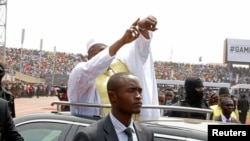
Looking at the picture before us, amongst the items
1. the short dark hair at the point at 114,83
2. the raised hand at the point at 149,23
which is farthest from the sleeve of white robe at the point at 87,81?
the short dark hair at the point at 114,83

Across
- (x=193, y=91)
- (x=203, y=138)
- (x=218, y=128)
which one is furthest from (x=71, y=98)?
(x=193, y=91)

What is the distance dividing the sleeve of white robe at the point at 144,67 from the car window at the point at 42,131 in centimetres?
66

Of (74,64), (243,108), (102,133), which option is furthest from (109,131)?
(74,64)

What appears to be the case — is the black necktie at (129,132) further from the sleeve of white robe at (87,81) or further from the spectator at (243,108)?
the spectator at (243,108)

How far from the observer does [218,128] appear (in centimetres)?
249

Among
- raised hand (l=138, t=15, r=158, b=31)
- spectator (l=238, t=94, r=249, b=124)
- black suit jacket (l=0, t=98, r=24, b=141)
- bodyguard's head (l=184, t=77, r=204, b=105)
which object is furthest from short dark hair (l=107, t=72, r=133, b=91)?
spectator (l=238, t=94, r=249, b=124)

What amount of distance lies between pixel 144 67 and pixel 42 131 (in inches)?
38.7

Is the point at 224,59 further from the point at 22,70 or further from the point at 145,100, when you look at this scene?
the point at 145,100

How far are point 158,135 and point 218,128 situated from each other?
58 cm

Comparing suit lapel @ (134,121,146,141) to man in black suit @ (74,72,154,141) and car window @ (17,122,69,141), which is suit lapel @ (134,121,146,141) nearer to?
man in black suit @ (74,72,154,141)

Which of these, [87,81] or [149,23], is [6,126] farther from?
[149,23]

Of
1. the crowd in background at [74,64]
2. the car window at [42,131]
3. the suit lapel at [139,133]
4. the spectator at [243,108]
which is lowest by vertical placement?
the spectator at [243,108]

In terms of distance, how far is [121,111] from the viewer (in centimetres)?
250

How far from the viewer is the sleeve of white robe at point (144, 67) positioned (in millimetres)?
3586
